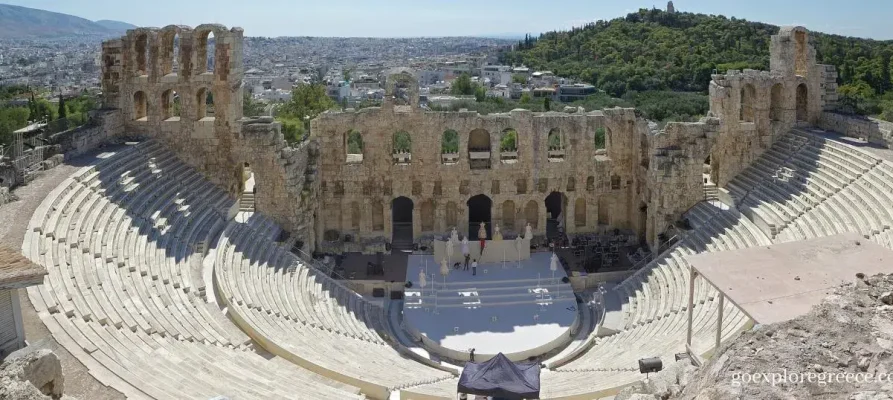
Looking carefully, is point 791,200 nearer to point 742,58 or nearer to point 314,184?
point 314,184

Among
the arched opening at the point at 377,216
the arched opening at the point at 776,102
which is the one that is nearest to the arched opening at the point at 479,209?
the arched opening at the point at 377,216

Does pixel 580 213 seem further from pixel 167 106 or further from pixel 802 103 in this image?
pixel 167 106

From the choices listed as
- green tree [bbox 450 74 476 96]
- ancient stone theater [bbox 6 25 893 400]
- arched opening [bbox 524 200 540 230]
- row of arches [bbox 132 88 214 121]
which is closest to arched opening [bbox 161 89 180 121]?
row of arches [bbox 132 88 214 121]

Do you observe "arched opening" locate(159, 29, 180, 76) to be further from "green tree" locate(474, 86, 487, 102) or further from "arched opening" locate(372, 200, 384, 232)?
"green tree" locate(474, 86, 487, 102)

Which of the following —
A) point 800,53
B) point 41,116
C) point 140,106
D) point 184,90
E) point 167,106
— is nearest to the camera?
point 184,90

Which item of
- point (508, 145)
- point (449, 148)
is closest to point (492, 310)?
point (508, 145)

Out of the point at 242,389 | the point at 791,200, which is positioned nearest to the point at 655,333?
the point at 791,200
